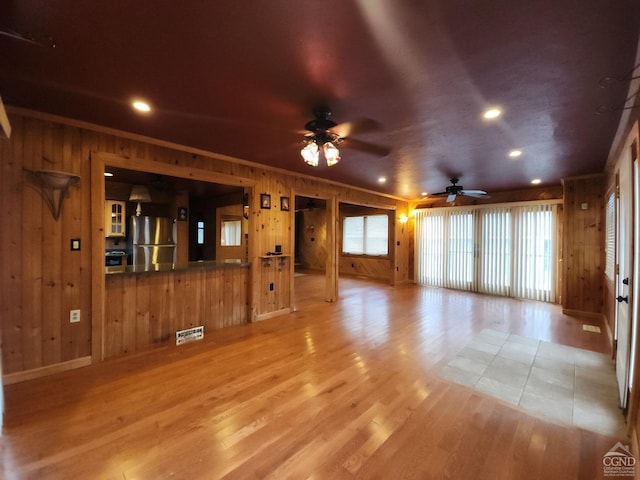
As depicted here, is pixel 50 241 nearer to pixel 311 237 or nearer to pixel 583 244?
pixel 583 244

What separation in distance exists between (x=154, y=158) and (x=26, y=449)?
2.78 m

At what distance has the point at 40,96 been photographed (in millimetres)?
2227

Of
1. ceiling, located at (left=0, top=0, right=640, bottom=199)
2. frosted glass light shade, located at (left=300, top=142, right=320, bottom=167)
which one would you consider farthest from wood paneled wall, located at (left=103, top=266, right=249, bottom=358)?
frosted glass light shade, located at (left=300, top=142, right=320, bottom=167)

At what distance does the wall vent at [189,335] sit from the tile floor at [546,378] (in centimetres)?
301

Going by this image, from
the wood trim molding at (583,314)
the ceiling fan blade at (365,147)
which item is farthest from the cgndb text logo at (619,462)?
the wood trim molding at (583,314)

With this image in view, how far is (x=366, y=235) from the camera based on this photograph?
9188 mm

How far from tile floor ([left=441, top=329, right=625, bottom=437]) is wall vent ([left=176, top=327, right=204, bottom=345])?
3.01 meters

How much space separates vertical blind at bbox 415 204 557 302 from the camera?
19.2 ft

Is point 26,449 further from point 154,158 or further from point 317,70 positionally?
point 317,70

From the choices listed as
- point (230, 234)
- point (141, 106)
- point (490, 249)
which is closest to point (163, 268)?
point (141, 106)

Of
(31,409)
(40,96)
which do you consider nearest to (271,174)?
(40,96)

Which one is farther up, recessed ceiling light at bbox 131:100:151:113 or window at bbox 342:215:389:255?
recessed ceiling light at bbox 131:100:151:113

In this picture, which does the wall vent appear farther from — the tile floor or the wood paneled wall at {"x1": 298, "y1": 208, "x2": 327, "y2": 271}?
the wood paneled wall at {"x1": 298, "y1": 208, "x2": 327, "y2": 271}

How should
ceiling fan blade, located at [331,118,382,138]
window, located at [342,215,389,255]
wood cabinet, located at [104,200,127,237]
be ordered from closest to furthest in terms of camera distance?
ceiling fan blade, located at [331,118,382,138]
wood cabinet, located at [104,200,127,237]
window, located at [342,215,389,255]
